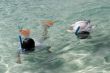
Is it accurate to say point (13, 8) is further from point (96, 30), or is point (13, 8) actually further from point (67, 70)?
point (67, 70)

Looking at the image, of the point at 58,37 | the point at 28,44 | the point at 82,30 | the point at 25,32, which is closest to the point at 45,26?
the point at 58,37

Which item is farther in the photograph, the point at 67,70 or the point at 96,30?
the point at 96,30

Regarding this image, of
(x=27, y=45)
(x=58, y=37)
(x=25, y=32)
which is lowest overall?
(x=58, y=37)

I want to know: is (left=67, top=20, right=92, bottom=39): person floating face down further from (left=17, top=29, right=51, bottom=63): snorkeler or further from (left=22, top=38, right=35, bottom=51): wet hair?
(left=22, top=38, right=35, bottom=51): wet hair

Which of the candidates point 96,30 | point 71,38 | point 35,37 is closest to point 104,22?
point 96,30

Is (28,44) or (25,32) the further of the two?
(25,32)

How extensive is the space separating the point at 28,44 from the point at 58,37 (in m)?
1.59

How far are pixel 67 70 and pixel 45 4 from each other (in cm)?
691

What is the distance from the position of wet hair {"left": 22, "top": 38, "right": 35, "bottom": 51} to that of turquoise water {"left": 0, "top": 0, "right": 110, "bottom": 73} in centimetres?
20

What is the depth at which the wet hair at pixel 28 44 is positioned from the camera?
9258mm

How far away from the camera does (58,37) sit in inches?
417

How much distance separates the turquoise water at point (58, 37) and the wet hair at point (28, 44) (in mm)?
202

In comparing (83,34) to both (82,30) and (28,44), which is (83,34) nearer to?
(82,30)

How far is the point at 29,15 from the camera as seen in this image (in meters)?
13.4
